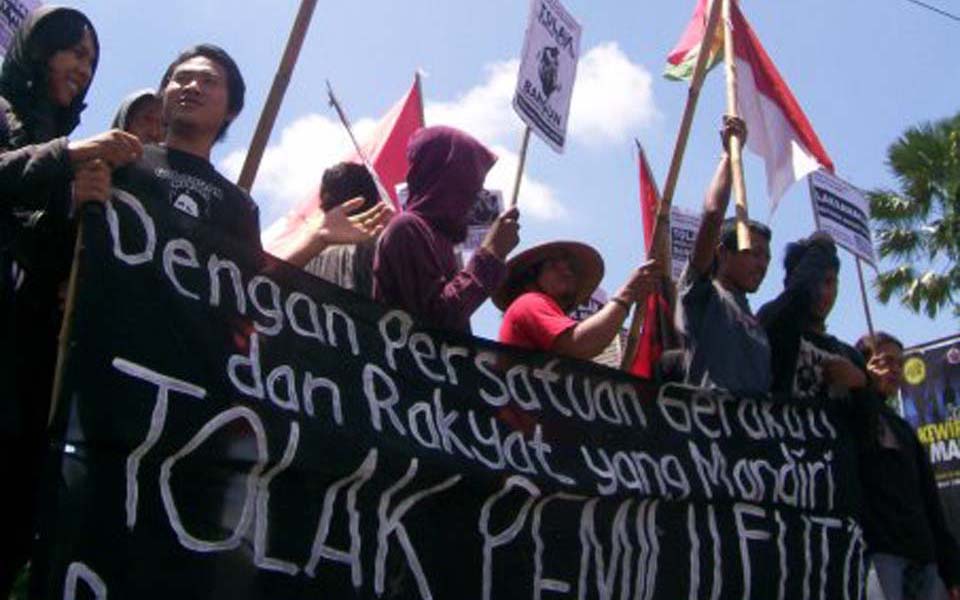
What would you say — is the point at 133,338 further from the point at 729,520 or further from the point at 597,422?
the point at 729,520

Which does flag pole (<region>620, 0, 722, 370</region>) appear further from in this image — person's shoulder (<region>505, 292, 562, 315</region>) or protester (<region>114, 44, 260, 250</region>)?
protester (<region>114, 44, 260, 250</region>)

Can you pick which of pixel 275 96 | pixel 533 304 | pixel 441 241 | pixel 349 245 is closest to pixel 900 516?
pixel 533 304

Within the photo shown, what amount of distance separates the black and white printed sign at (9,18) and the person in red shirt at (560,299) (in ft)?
6.00

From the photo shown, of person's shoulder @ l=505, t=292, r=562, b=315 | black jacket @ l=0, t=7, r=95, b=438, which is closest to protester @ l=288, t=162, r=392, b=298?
person's shoulder @ l=505, t=292, r=562, b=315

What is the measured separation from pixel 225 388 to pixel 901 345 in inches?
126

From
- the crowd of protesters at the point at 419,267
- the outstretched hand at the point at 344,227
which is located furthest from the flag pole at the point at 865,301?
the outstretched hand at the point at 344,227

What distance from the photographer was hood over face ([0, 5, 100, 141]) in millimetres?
2979

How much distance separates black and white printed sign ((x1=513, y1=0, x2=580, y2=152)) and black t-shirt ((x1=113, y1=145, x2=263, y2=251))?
7.16 ft

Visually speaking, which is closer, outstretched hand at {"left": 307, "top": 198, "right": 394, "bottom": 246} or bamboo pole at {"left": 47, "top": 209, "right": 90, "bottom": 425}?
bamboo pole at {"left": 47, "top": 209, "right": 90, "bottom": 425}

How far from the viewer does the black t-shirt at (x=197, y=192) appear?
2920mm

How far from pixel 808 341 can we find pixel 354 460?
2.10m

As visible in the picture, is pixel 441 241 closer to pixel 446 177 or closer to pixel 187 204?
pixel 446 177

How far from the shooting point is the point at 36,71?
3018mm

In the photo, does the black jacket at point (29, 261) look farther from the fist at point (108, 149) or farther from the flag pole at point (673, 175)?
the flag pole at point (673, 175)
